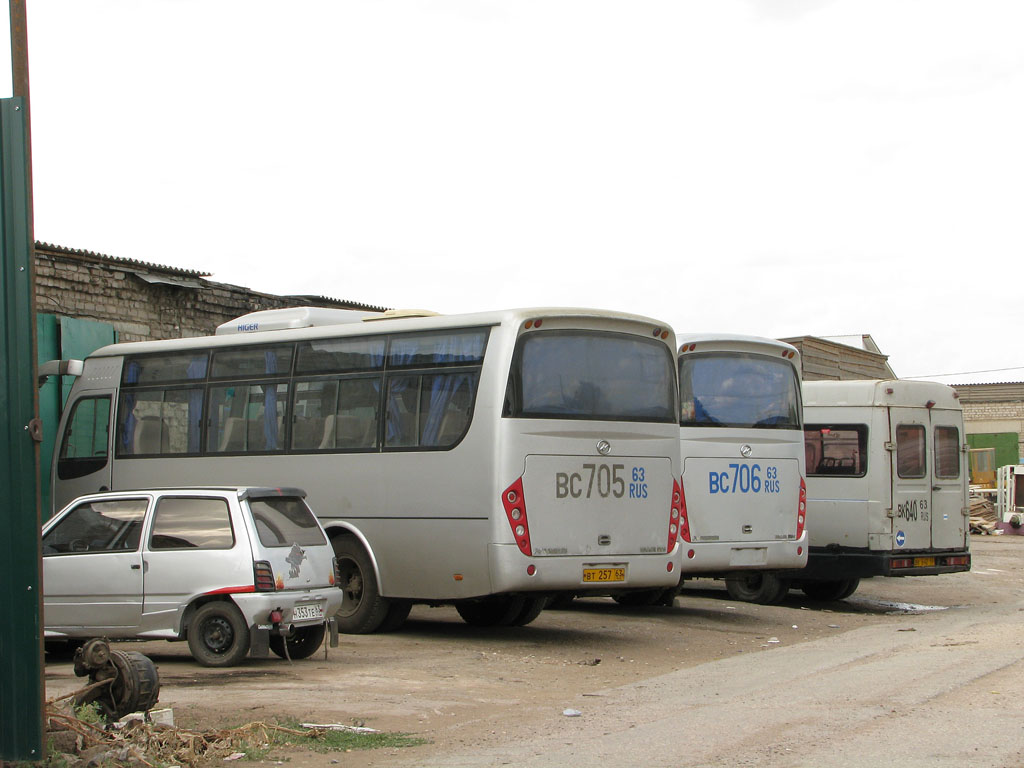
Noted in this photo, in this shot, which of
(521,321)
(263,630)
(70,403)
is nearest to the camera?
(263,630)

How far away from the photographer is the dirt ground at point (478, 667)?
28.4 feet

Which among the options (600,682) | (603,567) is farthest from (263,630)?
(603,567)

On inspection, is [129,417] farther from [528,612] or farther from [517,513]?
[517,513]

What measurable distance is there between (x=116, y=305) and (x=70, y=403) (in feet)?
10.7

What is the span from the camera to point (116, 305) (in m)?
19.4

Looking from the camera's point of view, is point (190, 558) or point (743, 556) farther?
point (743, 556)

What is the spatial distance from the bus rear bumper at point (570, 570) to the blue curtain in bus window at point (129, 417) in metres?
5.66

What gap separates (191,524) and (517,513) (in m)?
3.05

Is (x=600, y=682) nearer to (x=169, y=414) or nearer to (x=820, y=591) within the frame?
(x=169, y=414)

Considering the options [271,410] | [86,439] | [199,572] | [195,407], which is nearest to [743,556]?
[271,410]

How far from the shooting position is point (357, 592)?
13.6 m

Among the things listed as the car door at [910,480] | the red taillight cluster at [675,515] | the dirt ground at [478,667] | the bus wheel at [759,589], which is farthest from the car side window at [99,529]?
A: the car door at [910,480]

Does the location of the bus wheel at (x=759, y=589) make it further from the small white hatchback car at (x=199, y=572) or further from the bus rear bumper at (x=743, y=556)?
the small white hatchback car at (x=199, y=572)

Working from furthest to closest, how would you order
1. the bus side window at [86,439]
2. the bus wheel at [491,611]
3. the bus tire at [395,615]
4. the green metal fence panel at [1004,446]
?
the green metal fence panel at [1004,446] → the bus side window at [86,439] → the bus wheel at [491,611] → the bus tire at [395,615]
